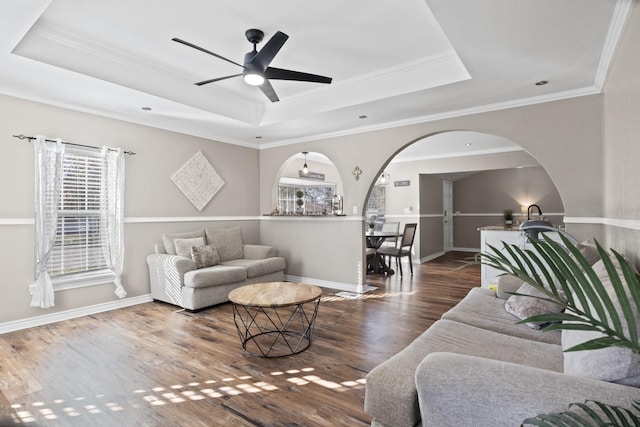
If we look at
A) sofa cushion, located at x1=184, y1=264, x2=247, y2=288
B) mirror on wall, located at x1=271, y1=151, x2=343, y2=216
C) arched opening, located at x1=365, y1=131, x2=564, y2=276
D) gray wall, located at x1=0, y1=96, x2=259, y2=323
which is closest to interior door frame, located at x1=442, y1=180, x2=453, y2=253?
arched opening, located at x1=365, y1=131, x2=564, y2=276

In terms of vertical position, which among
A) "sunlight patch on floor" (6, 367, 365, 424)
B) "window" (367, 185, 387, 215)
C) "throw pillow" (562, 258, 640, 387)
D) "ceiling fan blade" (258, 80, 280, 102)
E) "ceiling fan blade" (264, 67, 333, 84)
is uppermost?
"ceiling fan blade" (264, 67, 333, 84)

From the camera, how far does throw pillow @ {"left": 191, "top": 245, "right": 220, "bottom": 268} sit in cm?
440

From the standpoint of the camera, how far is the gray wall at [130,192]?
11.5 feet

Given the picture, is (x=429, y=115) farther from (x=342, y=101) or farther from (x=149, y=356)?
(x=149, y=356)

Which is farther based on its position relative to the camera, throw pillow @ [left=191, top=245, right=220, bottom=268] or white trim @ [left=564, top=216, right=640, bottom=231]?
throw pillow @ [left=191, top=245, right=220, bottom=268]

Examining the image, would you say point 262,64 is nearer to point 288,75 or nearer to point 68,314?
point 288,75

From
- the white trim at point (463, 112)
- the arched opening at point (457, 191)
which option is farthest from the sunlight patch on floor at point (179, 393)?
the arched opening at point (457, 191)

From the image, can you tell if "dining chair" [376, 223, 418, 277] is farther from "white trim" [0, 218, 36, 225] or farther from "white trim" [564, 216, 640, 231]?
"white trim" [0, 218, 36, 225]

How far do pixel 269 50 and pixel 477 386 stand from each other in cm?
256

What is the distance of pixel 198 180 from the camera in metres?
5.22

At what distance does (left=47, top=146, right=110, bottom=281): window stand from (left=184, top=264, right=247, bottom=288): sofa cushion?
1.17m

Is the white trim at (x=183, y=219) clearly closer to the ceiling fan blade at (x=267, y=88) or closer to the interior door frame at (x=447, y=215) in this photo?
the ceiling fan blade at (x=267, y=88)

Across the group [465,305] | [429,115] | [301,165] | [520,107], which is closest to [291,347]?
[465,305]

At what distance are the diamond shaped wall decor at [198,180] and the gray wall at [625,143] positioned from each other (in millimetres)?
4892
